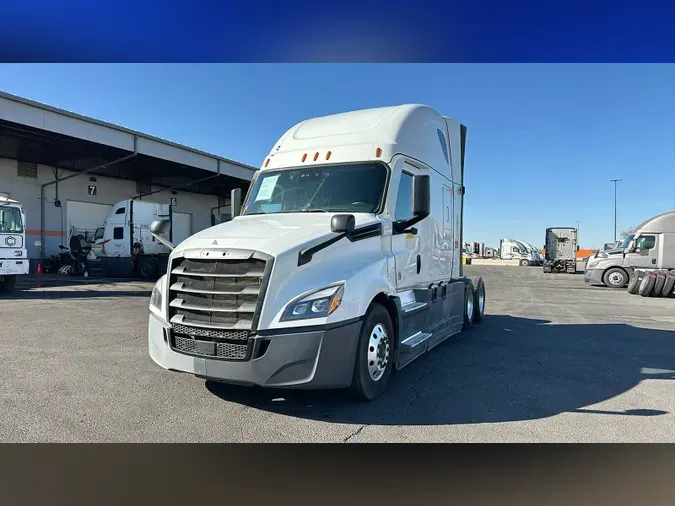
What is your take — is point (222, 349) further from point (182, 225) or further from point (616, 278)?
point (182, 225)

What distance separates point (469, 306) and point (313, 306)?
5678 millimetres

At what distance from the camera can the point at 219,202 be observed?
123 feet

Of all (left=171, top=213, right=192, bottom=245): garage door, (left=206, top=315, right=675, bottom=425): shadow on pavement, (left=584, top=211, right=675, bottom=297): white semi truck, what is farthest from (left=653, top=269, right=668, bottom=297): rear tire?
(left=171, top=213, right=192, bottom=245): garage door

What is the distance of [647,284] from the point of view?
17.0m

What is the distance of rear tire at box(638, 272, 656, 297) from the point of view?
16964mm

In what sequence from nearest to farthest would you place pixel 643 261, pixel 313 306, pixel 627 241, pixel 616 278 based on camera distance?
pixel 313 306, pixel 643 261, pixel 627 241, pixel 616 278

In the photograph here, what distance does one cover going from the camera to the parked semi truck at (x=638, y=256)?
18625 millimetres

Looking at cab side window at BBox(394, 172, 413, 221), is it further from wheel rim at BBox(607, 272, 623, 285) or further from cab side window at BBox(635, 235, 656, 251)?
wheel rim at BBox(607, 272, 623, 285)

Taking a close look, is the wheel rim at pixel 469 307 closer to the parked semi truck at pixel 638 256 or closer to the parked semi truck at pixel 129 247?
the parked semi truck at pixel 638 256

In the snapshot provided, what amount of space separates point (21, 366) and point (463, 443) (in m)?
5.75

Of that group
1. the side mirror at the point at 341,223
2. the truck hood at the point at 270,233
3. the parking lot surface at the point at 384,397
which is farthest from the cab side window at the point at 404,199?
the parking lot surface at the point at 384,397

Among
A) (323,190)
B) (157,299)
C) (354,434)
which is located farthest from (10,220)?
(354,434)
